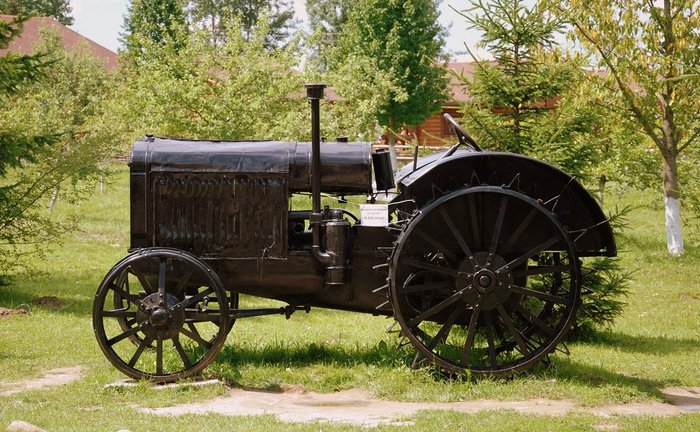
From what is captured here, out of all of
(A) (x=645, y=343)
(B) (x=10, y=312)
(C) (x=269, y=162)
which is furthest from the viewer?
(B) (x=10, y=312)

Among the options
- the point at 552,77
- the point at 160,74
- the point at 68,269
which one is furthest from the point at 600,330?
the point at 160,74

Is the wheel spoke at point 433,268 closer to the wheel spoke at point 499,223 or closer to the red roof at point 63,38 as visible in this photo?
the wheel spoke at point 499,223

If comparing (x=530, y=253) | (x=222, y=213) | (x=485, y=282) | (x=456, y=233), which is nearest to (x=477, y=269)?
(x=485, y=282)

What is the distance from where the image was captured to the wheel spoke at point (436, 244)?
8.79 metres

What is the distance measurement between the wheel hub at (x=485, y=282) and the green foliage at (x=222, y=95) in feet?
39.4

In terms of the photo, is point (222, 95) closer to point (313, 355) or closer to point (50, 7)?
point (313, 355)

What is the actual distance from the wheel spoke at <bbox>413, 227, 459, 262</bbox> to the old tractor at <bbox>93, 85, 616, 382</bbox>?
0.02 m

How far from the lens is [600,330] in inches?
488

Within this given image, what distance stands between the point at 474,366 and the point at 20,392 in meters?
4.08

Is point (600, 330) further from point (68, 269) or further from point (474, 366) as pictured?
point (68, 269)

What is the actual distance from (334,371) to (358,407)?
105 cm

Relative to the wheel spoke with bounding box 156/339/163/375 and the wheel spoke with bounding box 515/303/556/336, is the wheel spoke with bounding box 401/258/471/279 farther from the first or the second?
the wheel spoke with bounding box 156/339/163/375

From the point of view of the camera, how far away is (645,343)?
39.5 feet

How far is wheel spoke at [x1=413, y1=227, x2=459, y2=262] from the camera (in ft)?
28.8
